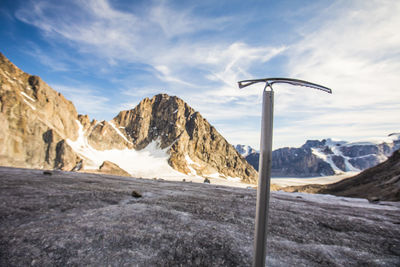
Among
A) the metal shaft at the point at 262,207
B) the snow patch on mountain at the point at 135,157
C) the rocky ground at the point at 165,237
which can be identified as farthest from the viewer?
the snow patch on mountain at the point at 135,157

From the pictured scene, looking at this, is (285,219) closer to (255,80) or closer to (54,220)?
(255,80)

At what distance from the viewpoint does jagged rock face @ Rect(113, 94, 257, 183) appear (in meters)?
131

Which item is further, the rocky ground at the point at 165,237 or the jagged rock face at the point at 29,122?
the jagged rock face at the point at 29,122

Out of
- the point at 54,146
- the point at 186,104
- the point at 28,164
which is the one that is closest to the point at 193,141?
the point at 186,104

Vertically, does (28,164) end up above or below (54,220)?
below

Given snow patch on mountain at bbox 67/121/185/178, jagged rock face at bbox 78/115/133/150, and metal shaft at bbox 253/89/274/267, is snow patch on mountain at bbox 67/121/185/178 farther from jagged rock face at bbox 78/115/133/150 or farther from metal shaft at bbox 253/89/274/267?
metal shaft at bbox 253/89/274/267

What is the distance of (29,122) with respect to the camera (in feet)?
250

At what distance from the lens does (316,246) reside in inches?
153

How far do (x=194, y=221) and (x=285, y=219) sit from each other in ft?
9.24

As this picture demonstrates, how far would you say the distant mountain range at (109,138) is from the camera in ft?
240

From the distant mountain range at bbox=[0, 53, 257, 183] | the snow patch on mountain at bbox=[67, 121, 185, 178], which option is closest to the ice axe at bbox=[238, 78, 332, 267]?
the distant mountain range at bbox=[0, 53, 257, 183]

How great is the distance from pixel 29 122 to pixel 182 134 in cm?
8038

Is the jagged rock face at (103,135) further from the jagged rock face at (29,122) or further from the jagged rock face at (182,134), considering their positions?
the jagged rock face at (29,122)

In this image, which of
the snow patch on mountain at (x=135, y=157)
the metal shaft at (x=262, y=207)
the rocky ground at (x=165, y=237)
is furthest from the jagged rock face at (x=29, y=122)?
the metal shaft at (x=262, y=207)
